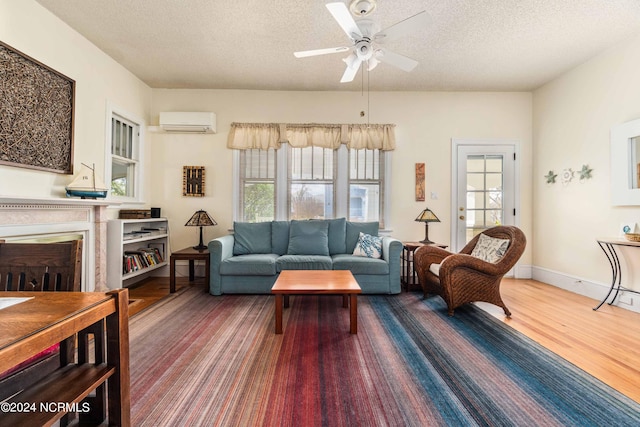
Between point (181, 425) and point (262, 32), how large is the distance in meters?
3.29

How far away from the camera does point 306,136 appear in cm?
437

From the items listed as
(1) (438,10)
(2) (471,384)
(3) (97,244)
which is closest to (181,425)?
(2) (471,384)

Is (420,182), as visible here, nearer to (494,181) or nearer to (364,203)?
(364,203)

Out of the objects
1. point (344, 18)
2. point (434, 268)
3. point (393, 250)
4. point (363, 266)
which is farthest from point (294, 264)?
point (344, 18)

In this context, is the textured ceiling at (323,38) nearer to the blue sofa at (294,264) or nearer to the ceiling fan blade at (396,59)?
the ceiling fan blade at (396,59)

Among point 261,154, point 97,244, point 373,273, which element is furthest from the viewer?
point 261,154

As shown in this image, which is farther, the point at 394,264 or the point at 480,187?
the point at 480,187

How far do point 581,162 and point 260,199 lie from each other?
Result: 4.33m

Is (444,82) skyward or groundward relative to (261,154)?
skyward

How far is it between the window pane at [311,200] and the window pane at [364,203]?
343 millimetres

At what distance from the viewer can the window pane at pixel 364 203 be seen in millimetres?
4466

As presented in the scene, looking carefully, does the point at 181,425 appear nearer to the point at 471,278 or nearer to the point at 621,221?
the point at 471,278

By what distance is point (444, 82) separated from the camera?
13.6 feet

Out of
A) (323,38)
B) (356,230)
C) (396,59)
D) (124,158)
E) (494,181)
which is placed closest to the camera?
(396,59)
